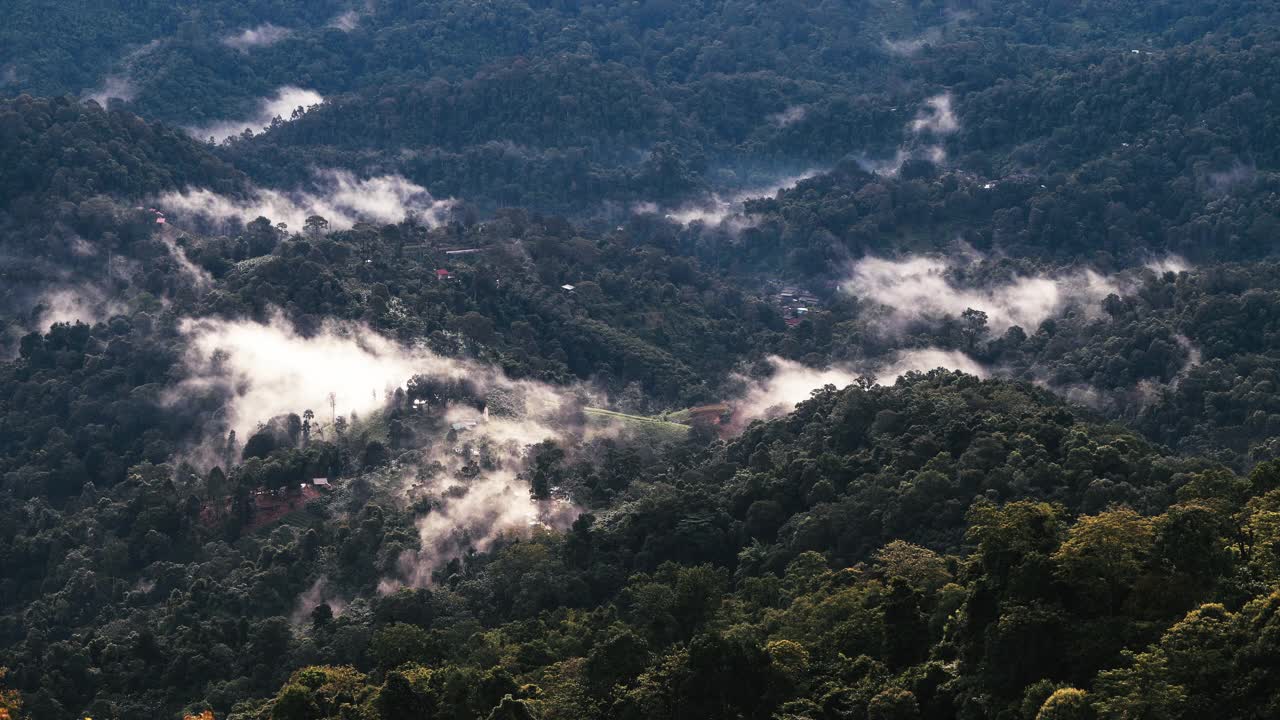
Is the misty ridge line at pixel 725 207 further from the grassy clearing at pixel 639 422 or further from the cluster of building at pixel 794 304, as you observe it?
the grassy clearing at pixel 639 422

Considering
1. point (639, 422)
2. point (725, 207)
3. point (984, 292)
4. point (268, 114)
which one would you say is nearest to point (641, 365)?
point (639, 422)

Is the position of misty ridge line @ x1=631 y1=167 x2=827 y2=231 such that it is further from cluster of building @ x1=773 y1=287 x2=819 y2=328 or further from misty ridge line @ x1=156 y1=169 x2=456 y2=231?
misty ridge line @ x1=156 y1=169 x2=456 y2=231

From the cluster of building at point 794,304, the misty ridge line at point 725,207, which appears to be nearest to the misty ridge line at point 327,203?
the misty ridge line at point 725,207

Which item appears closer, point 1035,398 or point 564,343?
point 1035,398

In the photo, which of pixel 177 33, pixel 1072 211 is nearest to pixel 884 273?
pixel 1072 211

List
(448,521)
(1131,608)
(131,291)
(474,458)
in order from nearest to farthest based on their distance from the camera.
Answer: (1131,608)
(448,521)
(474,458)
(131,291)

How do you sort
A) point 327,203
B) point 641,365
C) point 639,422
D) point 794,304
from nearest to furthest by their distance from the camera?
point 639,422, point 641,365, point 794,304, point 327,203

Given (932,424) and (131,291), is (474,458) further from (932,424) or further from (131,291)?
(131,291)

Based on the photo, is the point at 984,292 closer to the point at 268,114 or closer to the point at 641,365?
the point at 641,365
